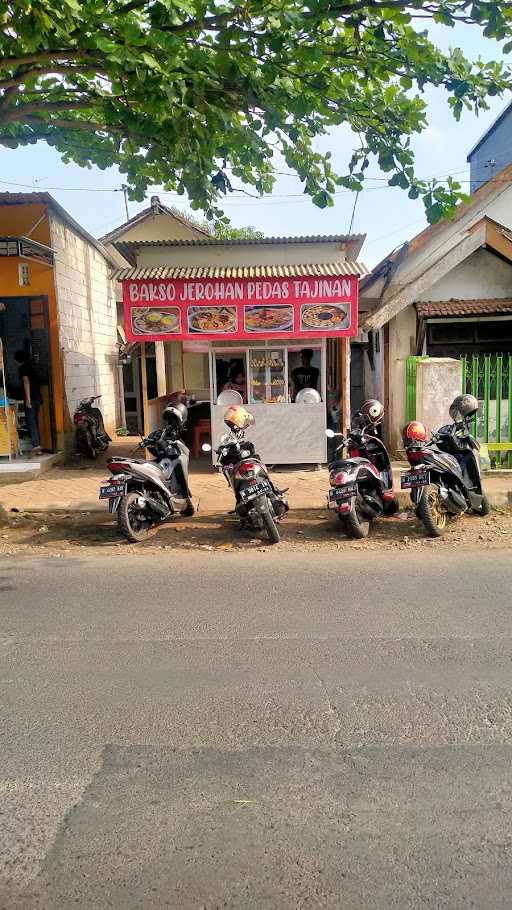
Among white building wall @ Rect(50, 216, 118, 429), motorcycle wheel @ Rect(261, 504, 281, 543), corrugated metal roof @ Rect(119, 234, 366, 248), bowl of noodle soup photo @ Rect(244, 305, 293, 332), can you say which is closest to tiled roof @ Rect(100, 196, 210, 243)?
white building wall @ Rect(50, 216, 118, 429)

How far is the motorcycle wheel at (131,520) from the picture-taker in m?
6.98

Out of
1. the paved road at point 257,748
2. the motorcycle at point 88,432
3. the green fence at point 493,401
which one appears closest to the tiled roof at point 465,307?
the green fence at point 493,401

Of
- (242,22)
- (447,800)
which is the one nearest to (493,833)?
(447,800)

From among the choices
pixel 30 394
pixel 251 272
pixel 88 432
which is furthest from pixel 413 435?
pixel 30 394

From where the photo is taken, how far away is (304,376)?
11266 mm

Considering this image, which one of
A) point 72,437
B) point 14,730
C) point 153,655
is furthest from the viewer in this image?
point 72,437

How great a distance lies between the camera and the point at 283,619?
484 centimetres

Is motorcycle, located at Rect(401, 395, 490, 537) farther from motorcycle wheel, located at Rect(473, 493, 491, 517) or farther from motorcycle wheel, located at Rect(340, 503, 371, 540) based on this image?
motorcycle wheel, located at Rect(340, 503, 371, 540)

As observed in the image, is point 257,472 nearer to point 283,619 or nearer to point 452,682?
point 283,619

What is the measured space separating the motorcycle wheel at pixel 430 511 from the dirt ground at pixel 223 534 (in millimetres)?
123

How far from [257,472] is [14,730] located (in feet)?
13.6

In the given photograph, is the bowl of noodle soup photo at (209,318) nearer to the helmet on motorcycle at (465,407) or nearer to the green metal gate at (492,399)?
the green metal gate at (492,399)

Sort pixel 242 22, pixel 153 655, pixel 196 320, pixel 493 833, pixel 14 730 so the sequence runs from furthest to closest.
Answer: pixel 196 320 < pixel 242 22 < pixel 153 655 < pixel 14 730 < pixel 493 833

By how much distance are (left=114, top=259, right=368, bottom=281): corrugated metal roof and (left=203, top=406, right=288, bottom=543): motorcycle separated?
3.55 meters
